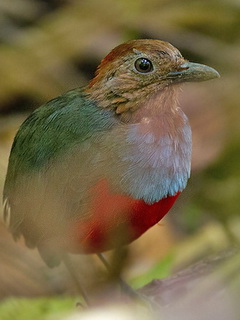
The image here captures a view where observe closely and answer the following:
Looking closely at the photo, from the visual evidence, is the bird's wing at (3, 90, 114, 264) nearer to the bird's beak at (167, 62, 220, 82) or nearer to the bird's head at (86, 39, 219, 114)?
the bird's head at (86, 39, 219, 114)

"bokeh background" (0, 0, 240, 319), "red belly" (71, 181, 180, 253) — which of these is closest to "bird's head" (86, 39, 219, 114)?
"red belly" (71, 181, 180, 253)

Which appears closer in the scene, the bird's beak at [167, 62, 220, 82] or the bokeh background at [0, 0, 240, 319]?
the bird's beak at [167, 62, 220, 82]

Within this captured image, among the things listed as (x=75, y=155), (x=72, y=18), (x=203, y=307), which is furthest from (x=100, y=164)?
(x=72, y=18)

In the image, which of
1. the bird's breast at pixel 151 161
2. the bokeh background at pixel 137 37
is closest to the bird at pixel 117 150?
the bird's breast at pixel 151 161

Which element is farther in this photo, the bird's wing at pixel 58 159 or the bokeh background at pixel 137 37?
the bokeh background at pixel 137 37

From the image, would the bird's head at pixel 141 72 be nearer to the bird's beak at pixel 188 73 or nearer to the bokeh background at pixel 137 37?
the bird's beak at pixel 188 73

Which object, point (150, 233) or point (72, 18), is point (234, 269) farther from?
point (72, 18)

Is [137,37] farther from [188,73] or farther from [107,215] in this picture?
[107,215]
